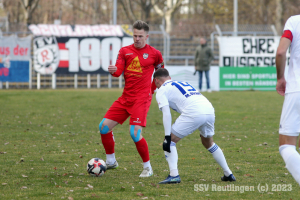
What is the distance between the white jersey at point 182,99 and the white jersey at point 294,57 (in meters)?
1.51

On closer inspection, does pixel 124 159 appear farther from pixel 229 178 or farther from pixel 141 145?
pixel 229 178

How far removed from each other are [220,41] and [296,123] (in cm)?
2036

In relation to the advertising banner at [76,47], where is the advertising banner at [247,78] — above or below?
below

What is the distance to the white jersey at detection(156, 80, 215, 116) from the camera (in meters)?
5.41

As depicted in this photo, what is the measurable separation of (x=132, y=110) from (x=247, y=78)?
18.3 m

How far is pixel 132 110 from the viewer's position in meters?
6.05

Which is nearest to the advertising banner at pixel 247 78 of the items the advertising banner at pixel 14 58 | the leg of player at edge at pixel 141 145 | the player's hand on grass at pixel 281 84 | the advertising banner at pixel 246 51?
the advertising banner at pixel 246 51

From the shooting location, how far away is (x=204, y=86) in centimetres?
2277

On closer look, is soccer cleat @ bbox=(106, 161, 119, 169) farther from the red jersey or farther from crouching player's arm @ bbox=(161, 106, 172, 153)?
crouching player's arm @ bbox=(161, 106, 172, 153)

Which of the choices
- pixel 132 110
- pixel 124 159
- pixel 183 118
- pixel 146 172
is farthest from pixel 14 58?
pixel 183 118

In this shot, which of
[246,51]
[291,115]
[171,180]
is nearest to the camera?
[291,115]

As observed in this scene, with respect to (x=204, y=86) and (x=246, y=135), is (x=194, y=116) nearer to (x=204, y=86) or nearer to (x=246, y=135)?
(x=246, y=135)

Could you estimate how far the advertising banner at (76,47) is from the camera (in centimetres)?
2467

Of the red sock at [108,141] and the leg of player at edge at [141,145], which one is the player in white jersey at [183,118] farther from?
the red sock at [108,141]
